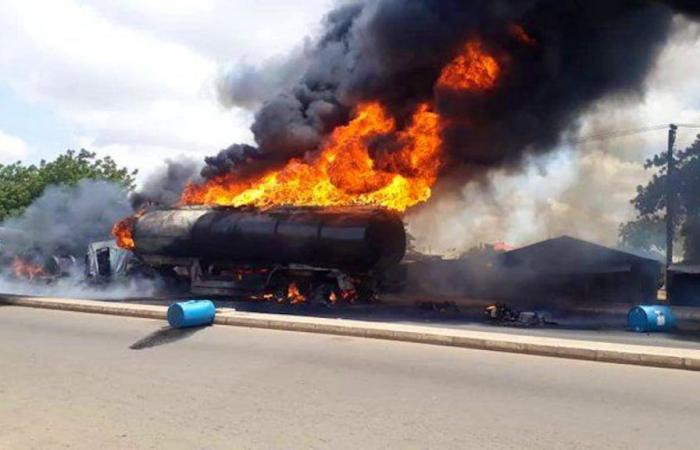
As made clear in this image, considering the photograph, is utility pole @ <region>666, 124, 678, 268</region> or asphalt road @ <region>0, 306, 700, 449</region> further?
utility pole @ <region>666, 124, 678, 268</region>

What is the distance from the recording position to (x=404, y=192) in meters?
18.7

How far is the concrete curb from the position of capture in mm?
7812

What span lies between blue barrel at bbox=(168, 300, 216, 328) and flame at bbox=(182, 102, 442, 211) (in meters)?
6.94

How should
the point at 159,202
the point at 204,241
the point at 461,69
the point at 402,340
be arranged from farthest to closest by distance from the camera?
the point at 159,202, the point at 461,69, the point at 204,241, the point at 402,340

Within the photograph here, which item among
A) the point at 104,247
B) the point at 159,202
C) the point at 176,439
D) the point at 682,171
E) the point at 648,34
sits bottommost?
the point at 176,439

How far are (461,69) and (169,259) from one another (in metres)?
9.79

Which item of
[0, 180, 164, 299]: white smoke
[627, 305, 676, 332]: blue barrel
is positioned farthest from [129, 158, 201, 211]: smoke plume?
[627, 305, 676, 332]: blue barrel

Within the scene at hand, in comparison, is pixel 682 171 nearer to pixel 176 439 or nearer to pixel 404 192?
pixel 404 192

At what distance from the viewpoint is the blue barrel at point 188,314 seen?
10.8 m

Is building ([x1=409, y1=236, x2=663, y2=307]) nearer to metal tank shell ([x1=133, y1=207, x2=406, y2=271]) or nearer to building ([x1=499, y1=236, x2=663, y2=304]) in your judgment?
building ([x1=499, y1=236, x2=663, y2=304])

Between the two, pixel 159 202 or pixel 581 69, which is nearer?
pixel 581 69

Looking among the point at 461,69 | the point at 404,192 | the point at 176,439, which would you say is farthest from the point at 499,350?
the point at 461,69

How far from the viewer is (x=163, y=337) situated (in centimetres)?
1012

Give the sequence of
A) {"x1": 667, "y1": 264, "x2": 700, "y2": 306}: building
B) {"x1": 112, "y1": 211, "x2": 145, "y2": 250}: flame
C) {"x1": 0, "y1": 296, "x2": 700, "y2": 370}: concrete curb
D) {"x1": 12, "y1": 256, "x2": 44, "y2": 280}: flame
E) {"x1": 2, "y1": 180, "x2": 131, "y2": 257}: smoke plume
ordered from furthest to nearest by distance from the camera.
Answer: {"x1": 2, "y1": 180, "x2": 131, "y2": 257}: smoke plume < {"x1": 12, "y1": 256, "x2": 44, "y2": 280}: flame < {"x1": 112, "y1": 211, "x2": 145, "y2": 250}: flame < {"x1": 667, "y1": 264, "x2": 700, "y2": 306}: building < {"x1": 0, "y1": 296, "x2": 700, "y2": 370}: concrete curb
